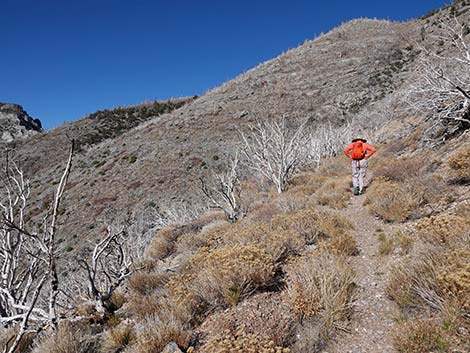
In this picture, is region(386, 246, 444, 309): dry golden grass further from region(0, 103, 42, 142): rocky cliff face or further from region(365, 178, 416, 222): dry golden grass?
region(0, 103, 42, 142): rocky cliff face

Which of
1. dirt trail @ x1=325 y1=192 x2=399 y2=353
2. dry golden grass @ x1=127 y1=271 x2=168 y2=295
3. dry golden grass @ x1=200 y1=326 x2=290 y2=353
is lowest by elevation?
dirt trail @ x1=325 y1=192 x2=399 y2=353

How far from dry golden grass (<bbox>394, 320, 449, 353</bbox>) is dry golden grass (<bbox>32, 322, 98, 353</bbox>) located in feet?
11.1

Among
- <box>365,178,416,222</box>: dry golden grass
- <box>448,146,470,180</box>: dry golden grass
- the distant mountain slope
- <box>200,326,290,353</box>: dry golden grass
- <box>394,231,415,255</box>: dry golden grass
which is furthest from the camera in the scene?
the distant mountain slope

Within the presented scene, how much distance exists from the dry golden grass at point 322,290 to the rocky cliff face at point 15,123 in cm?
6025

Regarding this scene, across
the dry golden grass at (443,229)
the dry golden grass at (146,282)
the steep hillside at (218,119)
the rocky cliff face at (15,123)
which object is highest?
the rocky cliff face at (15,123)

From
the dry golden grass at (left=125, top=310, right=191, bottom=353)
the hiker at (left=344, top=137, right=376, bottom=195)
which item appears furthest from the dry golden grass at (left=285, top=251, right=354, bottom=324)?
the hiker at (left=344, top=137, right=376, bottom=195)

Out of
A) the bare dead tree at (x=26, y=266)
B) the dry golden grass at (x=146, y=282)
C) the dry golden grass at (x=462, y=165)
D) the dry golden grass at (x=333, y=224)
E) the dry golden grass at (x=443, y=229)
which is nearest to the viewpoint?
the bare dead tree at (x=26, y=266)

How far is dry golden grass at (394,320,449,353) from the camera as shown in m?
2.74

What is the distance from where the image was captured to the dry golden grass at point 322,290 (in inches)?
141

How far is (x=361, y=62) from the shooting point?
138 feet

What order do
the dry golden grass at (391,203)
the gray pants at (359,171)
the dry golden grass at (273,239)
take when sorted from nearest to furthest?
the dry golden grass at (273,239) → the dry golden grass at (391,203) → the gray pants at (359,171)

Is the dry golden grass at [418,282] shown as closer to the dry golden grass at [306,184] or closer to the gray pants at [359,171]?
the gray pants at [359,171]

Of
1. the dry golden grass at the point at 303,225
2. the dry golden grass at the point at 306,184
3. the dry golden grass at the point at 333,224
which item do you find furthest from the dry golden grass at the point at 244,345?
the dry golden grass at the point at 306,184

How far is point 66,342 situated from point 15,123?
6613 centimetres
